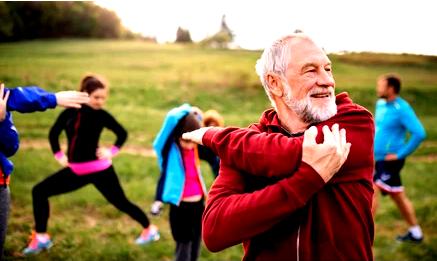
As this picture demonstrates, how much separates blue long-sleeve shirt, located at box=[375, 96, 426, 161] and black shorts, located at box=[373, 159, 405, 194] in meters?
0.13

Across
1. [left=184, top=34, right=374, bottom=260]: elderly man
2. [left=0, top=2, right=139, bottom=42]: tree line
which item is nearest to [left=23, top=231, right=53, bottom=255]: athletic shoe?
[left=184, top=34, right=374, bottom=260]: elderly man

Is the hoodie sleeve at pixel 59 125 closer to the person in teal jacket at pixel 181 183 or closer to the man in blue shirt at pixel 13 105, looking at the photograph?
the person in teal jacket at pixel 181 183

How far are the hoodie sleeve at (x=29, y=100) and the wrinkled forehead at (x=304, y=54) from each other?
1.98m

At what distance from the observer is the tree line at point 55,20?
14855 mm

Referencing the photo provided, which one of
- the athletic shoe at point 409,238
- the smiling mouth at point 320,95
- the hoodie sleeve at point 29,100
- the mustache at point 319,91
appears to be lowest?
the athletic shoe at point 409,238

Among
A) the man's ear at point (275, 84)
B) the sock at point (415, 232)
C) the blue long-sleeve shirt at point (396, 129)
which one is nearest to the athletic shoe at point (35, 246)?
the man's ear at point (275, 84)

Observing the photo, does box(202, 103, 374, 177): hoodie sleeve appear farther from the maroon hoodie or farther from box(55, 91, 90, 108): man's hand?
box(55, 91, 90, 108): man's hand

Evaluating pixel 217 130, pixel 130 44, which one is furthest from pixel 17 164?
pixel 130 44

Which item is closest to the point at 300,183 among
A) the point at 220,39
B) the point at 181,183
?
the point at 181,183

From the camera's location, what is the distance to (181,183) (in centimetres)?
422

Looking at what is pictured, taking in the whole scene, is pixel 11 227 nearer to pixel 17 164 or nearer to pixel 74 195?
pixel 74 195

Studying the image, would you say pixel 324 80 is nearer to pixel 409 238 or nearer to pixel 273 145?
pixel 273 145

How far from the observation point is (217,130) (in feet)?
5.52

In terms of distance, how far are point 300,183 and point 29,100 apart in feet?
7.44
